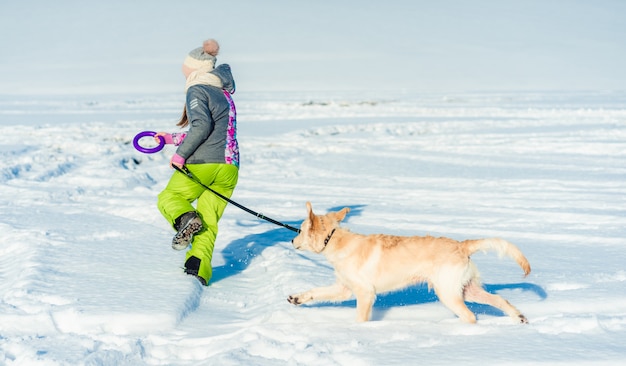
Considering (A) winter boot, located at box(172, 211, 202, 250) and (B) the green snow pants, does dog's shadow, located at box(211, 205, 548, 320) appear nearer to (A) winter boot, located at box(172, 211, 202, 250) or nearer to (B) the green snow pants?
(B) the green snow pants

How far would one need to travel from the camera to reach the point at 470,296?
3773 mm

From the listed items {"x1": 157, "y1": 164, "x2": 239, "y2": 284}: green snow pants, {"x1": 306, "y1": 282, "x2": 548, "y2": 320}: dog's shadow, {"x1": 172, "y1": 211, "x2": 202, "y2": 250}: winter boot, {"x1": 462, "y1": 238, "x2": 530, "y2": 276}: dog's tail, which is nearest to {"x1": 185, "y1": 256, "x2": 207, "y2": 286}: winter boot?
{"x1": 157, "y1": 164, "x2": 239, "y2": 284}: green snow pants

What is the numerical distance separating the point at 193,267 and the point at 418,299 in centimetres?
169

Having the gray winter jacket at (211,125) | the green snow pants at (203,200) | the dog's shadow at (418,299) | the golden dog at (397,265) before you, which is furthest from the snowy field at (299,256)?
the gray winter jacket at (211,125)

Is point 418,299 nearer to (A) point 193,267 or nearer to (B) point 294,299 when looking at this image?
(B) point 294,299

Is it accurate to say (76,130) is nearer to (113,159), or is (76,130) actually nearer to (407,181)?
(113,159)

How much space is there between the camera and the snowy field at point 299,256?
10.7ft

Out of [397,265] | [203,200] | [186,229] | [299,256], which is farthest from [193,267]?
[397,265]

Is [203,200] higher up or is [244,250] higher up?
[203,200]

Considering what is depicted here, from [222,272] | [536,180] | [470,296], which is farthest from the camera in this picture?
[536,180]

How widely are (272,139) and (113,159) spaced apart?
5.03m

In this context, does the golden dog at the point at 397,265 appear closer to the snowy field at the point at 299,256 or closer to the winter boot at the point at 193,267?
the snowy field at the point at 299,256

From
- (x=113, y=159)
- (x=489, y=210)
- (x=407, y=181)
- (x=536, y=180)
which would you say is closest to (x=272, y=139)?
(x=113, y=159)

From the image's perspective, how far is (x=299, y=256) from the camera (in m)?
5.48
